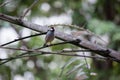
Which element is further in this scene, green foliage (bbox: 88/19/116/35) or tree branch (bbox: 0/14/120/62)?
green foliage (bbox: 88/19/116/35)

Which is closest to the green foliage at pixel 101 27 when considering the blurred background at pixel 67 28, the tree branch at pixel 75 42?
the blurred background at pixel 67 28

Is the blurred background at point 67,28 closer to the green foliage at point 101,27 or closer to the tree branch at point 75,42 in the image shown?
the green foliage at point 101,27

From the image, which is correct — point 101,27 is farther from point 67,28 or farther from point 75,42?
point 75,42

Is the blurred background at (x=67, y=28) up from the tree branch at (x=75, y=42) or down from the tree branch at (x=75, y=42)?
down

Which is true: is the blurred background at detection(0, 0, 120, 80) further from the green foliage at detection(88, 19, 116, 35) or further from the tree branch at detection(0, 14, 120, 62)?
the tree branch at detection(0, 14, 120, 62)

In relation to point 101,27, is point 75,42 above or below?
above

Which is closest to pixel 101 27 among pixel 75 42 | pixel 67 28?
pixel 67 28

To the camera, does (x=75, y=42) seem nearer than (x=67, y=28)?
Yes

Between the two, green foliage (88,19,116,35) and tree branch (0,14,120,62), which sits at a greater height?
tree branch (0,14,120,62)

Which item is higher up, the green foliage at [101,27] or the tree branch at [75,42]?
the tree branch at [75,42]

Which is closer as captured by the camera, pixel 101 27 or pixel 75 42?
pixel 75 42

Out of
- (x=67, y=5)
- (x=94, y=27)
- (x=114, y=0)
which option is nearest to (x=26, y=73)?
→ (x=94, y=27)

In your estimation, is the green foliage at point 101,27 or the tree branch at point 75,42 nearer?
the tree branch at point 75,42

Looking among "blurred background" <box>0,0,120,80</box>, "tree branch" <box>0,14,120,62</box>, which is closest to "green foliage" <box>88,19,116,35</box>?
"blurred background" <box>0,0,120,80</box>
